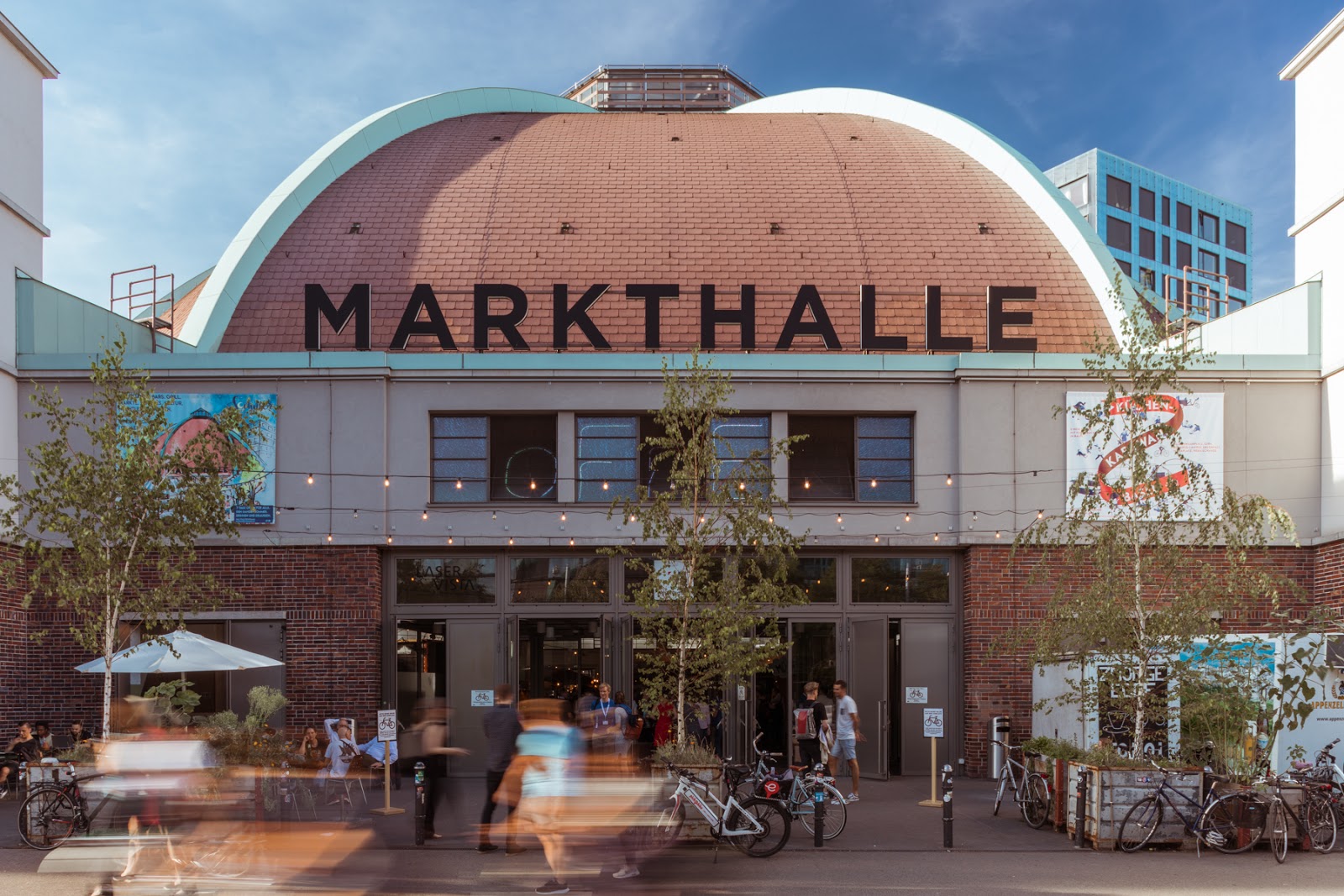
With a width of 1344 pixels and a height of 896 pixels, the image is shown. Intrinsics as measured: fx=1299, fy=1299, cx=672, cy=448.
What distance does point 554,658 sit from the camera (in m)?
24.3

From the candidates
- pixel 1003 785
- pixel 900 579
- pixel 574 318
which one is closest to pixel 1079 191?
pixel 574 318

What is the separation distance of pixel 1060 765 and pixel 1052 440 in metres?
8.87

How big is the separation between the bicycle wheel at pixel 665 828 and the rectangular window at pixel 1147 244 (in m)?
77.8

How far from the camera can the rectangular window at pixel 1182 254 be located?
86875 millimetres

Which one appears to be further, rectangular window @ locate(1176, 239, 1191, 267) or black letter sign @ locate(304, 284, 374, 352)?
rectangular window @ locate(1176, 239, 1191, 267)

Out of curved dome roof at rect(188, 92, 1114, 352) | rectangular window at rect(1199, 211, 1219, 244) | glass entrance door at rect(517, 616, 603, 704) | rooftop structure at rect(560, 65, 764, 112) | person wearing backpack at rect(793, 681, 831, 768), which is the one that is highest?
rectangular window at rect(1199, 211, 1219, 244)

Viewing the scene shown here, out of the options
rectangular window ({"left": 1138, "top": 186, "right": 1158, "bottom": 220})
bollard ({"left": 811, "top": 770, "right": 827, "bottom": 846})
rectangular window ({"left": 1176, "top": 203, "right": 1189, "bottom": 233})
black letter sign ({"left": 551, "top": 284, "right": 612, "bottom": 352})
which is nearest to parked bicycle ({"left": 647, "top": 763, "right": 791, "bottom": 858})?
bollard ({"left": 811, "top": 770, "right": 827, "bottom": 846})

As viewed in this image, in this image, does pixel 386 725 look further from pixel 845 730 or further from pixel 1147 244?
pixel 1147 244

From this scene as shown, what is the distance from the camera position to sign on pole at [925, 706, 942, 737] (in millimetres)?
19188

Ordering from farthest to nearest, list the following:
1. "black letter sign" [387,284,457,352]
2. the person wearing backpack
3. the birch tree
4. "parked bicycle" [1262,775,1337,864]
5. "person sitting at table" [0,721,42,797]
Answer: "black letter sign" [387,284,457,352] → the person wearing backpack → "person sitting at table" [0,721,42,797] → the birch tree → "parked bicycle" [1262,775,1337,864]

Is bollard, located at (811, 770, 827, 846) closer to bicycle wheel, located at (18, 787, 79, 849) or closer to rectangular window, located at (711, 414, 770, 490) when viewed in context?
bicycle wheel, located at (18, 787, 79, 849)

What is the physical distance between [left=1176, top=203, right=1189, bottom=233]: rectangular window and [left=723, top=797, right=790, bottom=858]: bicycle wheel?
81.9 m

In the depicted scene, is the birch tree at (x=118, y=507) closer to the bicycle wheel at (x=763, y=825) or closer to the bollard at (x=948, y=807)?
the bicycle wheel at (x=763, y=825)

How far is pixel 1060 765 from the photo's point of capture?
16.4 meters
